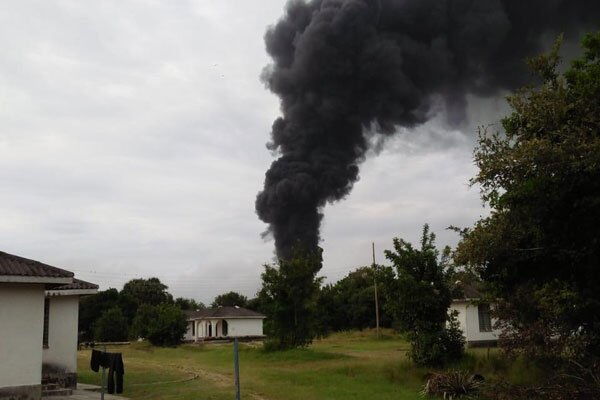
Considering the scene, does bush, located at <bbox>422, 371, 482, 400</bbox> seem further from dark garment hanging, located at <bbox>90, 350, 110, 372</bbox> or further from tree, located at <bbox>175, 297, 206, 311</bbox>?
tree, located at <bbox>175, 297, 206, 311</bbox>

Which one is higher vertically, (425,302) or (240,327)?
(425,302)

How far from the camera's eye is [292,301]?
86.1 ft

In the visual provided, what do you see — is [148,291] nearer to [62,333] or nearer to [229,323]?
[229,323]

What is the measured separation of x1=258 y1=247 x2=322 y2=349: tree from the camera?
85.6ft

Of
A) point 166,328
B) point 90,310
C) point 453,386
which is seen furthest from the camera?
point 90,310

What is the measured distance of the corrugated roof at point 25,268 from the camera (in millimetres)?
10516

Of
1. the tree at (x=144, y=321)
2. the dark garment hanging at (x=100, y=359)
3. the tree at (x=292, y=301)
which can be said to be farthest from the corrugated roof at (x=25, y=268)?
the tree at (x=144, y=321)

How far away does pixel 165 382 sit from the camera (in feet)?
53.6

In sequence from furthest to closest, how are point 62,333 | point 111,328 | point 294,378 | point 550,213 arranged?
point 111,328, point 294,378, point 62,333, point 550,213

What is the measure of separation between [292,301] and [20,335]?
1652cm

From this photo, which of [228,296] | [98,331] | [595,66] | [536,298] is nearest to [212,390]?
[536,298]

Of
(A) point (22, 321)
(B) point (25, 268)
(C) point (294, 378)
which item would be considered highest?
(B) point (25, 268)

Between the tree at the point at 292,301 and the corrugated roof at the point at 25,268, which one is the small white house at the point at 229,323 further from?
the corrugated roof at the point at 25,268

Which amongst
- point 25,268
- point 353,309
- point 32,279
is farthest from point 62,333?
point 353,309
